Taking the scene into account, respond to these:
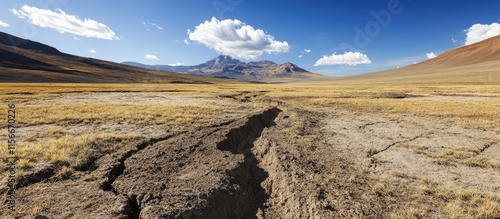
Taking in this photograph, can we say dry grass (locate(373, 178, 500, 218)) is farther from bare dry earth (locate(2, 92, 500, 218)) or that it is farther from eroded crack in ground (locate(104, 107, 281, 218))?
eroded crack in ground (locate(104, 107, 281, 218))

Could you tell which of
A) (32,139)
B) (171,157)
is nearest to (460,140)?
(171,157)

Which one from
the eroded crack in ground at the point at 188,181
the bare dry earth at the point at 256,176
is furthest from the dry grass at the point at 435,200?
the eroded crack in ground at the point at 188,181

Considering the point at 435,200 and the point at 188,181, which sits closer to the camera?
the point at 435,200

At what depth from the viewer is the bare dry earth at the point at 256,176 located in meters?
7.46

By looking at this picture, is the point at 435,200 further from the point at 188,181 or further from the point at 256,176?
the point at 188,181

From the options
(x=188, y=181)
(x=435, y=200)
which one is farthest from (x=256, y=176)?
(x=435, y=200)

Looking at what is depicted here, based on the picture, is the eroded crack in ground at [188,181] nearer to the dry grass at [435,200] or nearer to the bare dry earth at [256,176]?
the bare dry earth at [256,176]

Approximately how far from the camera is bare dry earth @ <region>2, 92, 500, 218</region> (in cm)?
746

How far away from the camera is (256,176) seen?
1088cm

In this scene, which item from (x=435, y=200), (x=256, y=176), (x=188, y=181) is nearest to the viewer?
(x=435, y=200)

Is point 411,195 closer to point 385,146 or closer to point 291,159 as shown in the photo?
point 291,159

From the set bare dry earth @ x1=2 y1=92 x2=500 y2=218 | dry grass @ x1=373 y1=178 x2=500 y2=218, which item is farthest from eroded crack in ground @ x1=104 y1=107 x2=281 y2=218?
dry grass @ x1=373 y1=178 x2=500 y2=218

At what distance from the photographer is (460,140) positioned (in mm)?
15773

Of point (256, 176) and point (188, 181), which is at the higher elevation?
point (188, 181)
